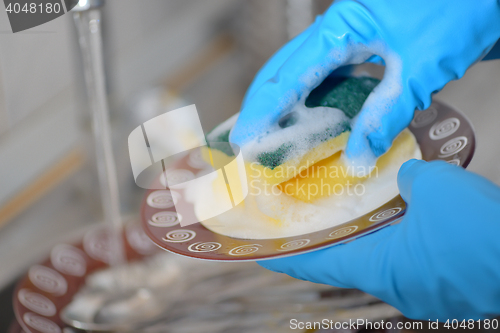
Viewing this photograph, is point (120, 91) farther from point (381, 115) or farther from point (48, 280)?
point (381, 115)

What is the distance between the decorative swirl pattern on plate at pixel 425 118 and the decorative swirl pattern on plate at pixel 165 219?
1.08 feet

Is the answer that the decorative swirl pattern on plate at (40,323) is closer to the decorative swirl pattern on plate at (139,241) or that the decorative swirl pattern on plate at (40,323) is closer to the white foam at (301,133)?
the decorative swirl pattern on plate at (139,241)

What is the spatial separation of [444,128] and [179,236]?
347 millimetres

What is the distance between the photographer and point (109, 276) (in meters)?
0.68

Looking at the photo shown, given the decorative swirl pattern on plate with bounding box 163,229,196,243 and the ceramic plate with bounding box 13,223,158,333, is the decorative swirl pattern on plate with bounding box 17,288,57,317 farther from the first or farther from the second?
the decorative swirl pattern on plate with bounding box 163,229,196,243

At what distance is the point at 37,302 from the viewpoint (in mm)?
590

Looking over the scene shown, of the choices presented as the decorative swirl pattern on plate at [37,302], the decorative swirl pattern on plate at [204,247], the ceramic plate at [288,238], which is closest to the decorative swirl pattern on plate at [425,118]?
the ceramic plate at [288,238]

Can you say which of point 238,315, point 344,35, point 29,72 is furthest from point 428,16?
point 29,72

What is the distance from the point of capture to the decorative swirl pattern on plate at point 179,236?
1.48ft

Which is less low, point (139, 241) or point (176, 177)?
point (176, 177)

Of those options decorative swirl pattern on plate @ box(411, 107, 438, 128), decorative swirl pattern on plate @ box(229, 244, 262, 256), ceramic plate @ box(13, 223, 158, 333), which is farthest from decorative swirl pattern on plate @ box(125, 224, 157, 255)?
decorative swirl pattern on plate @ box(411, 107, 438, 128)

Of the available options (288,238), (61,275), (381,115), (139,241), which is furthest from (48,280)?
(381,115)

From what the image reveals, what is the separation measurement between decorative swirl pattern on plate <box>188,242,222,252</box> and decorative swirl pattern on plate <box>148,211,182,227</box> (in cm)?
5

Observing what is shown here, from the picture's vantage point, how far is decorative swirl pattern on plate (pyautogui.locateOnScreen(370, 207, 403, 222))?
429 millimetres
